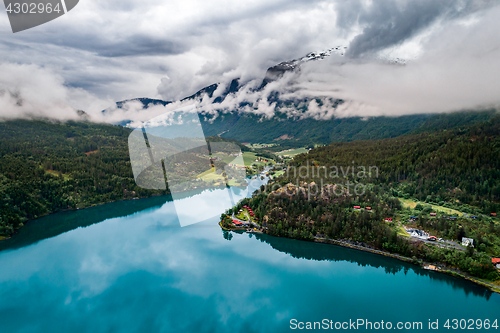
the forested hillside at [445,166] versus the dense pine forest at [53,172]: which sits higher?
the dense pine forest at [53,172]

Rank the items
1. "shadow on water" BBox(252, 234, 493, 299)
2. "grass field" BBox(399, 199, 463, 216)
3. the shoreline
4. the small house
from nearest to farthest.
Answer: the shoreline, "shadow on water" BBox(252, 234, 493, 299), the small house, "grass field" BBox(399, 199, 463, 216)

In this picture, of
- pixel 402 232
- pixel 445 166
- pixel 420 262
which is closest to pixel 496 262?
pixel 420 262

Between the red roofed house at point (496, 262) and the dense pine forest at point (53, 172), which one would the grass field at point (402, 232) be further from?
the dense pine forest at point (53, 172)

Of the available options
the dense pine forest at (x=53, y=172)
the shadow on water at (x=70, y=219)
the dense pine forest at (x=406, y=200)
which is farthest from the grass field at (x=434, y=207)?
the dense pine forest at (x=53, y=172)

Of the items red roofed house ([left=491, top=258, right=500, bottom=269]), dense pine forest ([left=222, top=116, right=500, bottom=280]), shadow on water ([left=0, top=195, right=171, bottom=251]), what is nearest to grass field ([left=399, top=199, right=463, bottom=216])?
dense pine forest ([left=222, top=116, right=500, bottom=280])

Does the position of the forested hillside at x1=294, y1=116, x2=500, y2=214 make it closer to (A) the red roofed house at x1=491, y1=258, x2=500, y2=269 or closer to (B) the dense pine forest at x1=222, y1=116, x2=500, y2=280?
(B) the dense pine forest at x1=222, y1=116, x2=500, y2=280

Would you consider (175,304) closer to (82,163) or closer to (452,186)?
(452,186)
